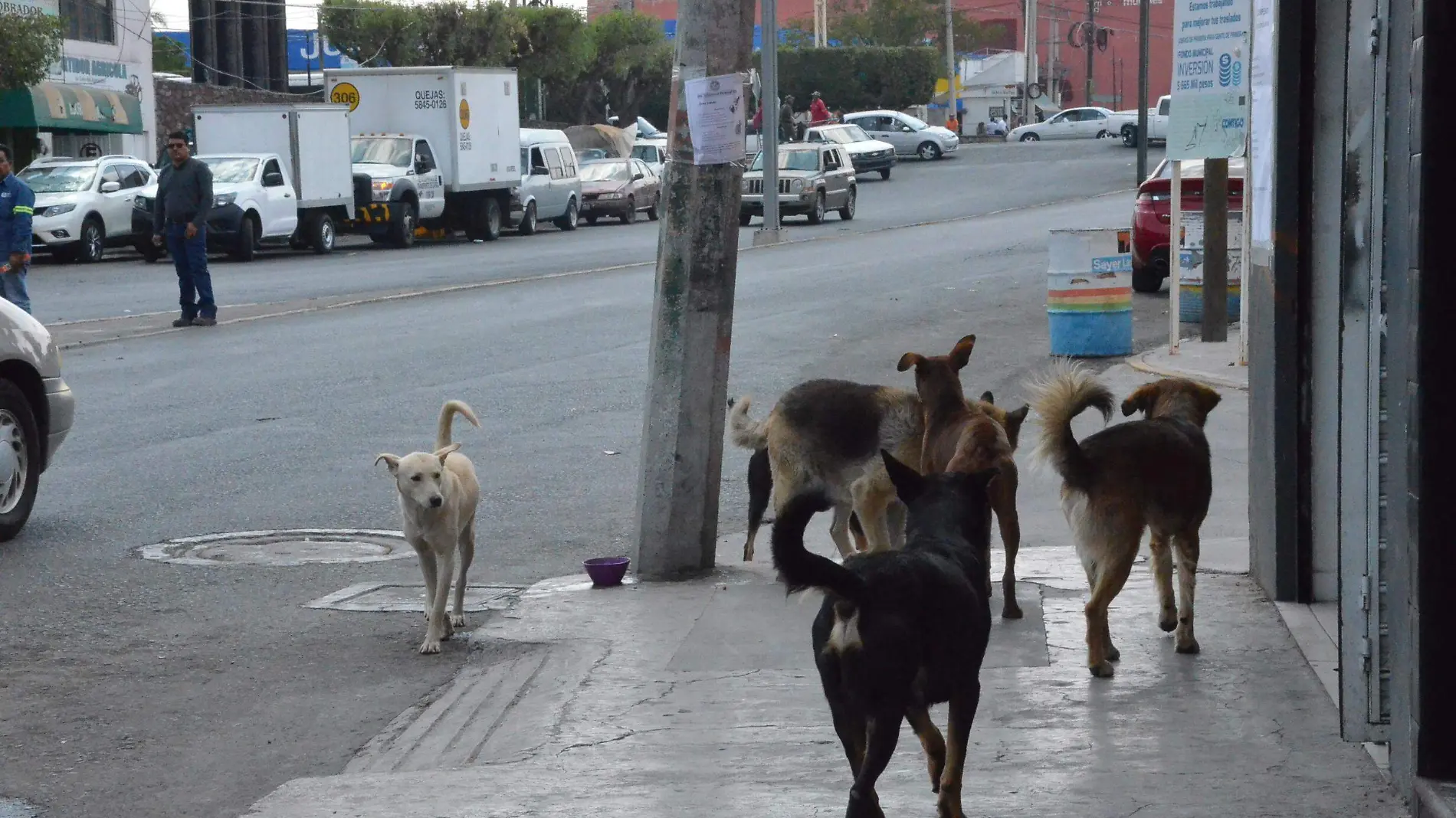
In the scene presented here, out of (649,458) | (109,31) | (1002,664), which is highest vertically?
(109,31)

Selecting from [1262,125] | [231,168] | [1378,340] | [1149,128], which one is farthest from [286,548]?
[1149,128]

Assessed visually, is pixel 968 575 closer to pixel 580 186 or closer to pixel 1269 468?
pixel 1269 468

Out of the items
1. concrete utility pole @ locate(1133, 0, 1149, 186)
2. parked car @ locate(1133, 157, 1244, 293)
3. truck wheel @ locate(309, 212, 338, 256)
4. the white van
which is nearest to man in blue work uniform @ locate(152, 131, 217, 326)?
parked car @ locate(1133, 157, 1244, 293)

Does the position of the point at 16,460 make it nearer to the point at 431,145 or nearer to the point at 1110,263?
the point at 1110,263

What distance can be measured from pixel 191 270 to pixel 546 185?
2047 centimetres

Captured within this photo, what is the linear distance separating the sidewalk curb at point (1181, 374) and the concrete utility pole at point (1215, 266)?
109cm

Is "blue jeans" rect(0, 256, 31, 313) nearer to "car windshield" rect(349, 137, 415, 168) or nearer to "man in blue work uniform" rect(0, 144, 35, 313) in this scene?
"man in blue work uniform" rect(0, 144, 35, 313)

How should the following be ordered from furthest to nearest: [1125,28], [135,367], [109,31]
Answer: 1. [1125,28]
2. [109,31]
3. [135,367]

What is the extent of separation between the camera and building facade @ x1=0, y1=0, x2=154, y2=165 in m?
40.1

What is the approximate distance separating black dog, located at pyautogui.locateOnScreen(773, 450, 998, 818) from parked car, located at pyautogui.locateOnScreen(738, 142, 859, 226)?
32.5 metres

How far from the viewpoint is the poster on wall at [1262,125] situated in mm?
6746

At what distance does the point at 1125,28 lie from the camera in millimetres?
103250

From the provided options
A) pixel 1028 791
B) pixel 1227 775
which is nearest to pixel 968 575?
pixel 1028 791

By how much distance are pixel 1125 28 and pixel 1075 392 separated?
102128 millimetres
